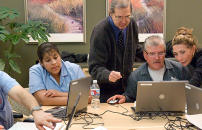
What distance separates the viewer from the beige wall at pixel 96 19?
3719 mm

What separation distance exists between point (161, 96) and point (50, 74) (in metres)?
1.15

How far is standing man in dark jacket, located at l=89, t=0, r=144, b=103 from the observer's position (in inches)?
78.4

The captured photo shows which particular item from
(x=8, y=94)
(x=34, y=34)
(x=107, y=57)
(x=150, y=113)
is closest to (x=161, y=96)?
(x=150, y=113)

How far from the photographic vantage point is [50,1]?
145 inches

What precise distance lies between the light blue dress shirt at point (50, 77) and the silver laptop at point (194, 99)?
1.12 m

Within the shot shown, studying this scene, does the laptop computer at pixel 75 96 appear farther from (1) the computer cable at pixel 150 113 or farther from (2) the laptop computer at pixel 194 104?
(2) the laptop computer at pixel 194 104

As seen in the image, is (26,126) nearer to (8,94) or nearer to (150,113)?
(8,94)

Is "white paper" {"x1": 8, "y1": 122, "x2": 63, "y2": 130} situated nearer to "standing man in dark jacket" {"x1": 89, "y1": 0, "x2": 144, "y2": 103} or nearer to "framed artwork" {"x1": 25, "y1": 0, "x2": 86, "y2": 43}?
"standing man in dark jacket" {"x1": 89, "y1": 0, "x2": 144, "y2": 103}

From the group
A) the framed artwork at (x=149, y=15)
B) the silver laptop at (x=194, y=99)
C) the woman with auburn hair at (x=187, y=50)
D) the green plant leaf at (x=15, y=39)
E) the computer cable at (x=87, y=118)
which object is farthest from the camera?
the framed artwork at (x=149, y=15)

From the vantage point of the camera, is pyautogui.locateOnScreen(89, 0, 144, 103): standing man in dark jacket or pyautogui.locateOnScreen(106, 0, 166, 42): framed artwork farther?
pyautogui.locateOnScreen(106, 0, 166, 42): framed artwork

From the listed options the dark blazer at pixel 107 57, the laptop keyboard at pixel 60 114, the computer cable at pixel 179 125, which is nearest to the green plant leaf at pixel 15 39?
the dark blazer at pixel 107 57

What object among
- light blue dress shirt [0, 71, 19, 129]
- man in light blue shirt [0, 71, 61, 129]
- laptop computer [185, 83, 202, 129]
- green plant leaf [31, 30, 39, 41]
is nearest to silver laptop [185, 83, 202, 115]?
laptop computer [185, 83, 202, 129]

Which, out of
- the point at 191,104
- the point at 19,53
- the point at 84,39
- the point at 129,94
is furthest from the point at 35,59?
the point at 191,104

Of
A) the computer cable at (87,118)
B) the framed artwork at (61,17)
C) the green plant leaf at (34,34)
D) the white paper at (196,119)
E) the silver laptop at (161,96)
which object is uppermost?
the framed artwork at (61,17)
